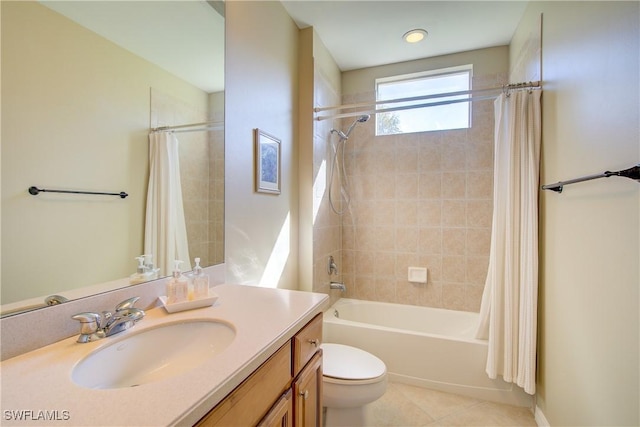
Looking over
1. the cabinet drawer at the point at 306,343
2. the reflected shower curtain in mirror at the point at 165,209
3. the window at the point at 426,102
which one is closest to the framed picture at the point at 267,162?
the reflected shower curtain in mirror at the point at 165,209

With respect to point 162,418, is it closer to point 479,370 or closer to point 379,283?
point 479,370

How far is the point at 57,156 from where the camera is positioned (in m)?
0.79

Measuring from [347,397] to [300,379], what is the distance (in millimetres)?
661

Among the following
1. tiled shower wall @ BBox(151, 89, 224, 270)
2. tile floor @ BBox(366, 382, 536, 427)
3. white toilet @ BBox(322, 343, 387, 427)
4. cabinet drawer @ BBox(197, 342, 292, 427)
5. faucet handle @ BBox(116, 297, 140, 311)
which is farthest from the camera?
tile floor @ BBox(366, 382, 536, 427)

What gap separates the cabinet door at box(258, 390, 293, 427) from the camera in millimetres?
790

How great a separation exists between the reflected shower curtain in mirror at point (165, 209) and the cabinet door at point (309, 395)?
0.65 metres

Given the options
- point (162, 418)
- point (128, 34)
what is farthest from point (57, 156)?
point (162, 418)

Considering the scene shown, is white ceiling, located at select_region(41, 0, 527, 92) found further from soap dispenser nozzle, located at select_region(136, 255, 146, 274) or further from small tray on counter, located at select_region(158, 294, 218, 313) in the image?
small tray on counter, located at select_region(158, 294, 218, 313)

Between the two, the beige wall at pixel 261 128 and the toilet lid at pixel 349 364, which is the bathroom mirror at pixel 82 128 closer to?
the beige wall at pixel 261 128

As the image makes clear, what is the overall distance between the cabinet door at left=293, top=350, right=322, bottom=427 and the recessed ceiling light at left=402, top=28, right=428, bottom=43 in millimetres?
2346

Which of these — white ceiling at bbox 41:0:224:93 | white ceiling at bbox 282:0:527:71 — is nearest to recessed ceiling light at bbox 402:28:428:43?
white ceiling at bbox 282:0:527:71

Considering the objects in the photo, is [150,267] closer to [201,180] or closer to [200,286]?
[200,286]

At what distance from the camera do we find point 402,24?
213 centimetres

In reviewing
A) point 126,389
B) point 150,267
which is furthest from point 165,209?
point 126,389
